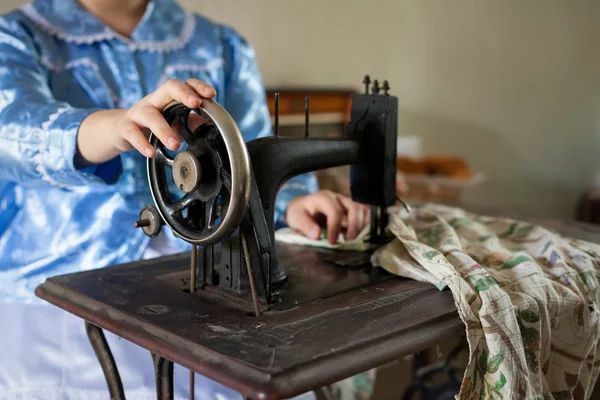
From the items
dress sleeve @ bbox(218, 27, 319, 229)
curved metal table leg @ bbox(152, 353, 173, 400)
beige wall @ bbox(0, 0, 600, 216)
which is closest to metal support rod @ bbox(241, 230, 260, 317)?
curved metal table leg @ bbox(152, 353, 173, 400)

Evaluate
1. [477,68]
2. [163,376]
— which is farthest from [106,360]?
[477,68]

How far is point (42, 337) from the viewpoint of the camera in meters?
1.24

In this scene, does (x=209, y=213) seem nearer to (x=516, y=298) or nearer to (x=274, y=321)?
(x=274, y=321)

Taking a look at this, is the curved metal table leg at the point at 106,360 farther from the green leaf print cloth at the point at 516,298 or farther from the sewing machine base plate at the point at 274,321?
the green leaf print cloth at the point at 516,298

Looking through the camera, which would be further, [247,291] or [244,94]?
[244,94]

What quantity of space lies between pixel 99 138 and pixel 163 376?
0.37 m

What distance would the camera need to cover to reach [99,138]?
1066 millimetres

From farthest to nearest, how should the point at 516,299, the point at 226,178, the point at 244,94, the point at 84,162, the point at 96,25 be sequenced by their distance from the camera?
the point at 244,94, the point at 96,25, the point at 84,162, the point at 516,299, the point at 226,178

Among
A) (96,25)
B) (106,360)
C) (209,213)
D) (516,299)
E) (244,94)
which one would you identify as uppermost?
(96,25)

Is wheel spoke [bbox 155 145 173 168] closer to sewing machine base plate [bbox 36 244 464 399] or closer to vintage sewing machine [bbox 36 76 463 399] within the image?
vintage sewing machine [bbox 36 76 463 399]

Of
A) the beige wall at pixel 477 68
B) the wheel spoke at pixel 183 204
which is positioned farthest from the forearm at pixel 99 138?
the beige wall at pixel 477 68

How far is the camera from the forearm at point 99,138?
103cm

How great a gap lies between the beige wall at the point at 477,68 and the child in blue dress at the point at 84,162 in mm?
1149

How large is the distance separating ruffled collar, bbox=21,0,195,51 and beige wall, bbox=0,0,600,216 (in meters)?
1.11
